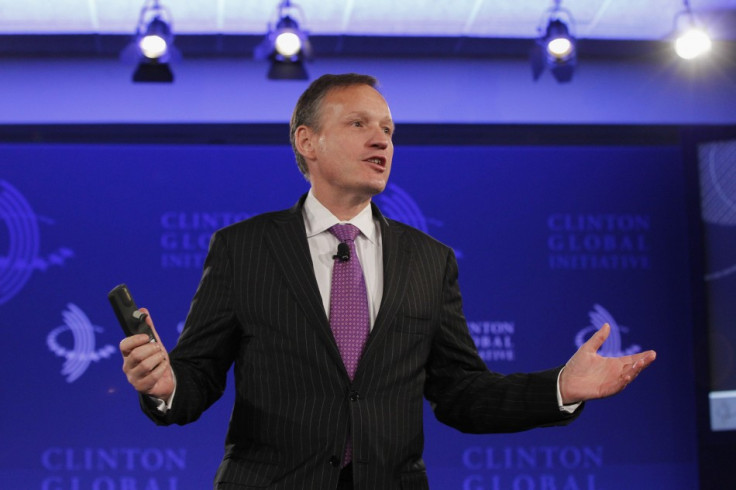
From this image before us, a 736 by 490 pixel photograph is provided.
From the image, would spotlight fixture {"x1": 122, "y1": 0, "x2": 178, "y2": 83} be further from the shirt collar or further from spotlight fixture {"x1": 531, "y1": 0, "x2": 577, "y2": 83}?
the shirt collar

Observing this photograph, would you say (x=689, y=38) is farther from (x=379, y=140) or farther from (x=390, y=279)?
(x=390, y=279)

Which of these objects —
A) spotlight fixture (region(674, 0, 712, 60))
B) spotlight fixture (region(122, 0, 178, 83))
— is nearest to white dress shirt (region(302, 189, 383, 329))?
spotlight fixture (region(122, 0, 178, 83))

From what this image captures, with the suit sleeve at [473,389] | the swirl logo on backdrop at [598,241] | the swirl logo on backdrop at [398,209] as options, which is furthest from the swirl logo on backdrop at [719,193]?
the suit sleeve at [473,389]

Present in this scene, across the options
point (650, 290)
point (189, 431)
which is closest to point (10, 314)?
point (189, 431)

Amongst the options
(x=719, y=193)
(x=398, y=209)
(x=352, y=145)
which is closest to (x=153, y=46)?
(x=398, y=209)

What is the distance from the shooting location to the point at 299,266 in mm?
1984

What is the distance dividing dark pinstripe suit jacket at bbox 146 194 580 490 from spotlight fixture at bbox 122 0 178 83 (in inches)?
98.0

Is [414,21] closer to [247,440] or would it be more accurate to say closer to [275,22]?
[275,22]

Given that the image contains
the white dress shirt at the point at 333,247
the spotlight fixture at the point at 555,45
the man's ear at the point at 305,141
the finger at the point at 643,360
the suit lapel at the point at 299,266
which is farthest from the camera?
the spotlight fixture at the point at 555,45

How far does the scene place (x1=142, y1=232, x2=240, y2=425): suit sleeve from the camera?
194 centimetres

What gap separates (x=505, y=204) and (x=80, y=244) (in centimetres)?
211

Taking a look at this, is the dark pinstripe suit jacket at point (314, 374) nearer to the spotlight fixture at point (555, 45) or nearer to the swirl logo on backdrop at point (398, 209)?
the swirl logo on backdrop at point (398, 209)

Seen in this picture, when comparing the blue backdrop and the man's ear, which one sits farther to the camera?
the blue backdrop

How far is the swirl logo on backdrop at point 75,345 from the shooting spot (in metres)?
4.11
